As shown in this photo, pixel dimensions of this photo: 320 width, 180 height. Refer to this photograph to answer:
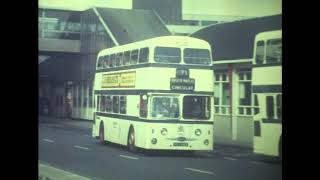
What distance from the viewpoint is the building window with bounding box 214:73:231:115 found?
21.1 ft

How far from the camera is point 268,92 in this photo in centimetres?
652

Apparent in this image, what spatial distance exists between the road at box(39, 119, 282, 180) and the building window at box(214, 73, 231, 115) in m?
0.45

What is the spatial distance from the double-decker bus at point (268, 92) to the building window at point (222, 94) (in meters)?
0.31

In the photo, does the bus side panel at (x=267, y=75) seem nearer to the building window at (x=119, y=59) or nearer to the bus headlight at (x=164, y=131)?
the bus headlight at (x=164, y=131)

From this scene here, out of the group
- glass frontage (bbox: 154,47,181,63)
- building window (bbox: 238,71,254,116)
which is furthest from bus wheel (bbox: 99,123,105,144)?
building window (bbox: 238,71,254,116)

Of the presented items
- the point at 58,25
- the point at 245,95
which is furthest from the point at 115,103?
the point at 245,95

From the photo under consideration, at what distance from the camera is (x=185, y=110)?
6531mm

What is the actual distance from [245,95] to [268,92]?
0.91 feet

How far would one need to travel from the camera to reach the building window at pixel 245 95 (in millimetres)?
6473

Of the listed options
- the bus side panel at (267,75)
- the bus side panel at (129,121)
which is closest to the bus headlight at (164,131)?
the bus side panel at (129,121)

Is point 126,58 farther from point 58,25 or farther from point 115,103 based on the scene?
point 58,25

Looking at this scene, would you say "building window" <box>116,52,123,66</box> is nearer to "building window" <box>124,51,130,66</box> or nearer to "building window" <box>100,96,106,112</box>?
"building window" <box>124,51,130,66</box>
